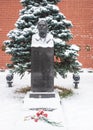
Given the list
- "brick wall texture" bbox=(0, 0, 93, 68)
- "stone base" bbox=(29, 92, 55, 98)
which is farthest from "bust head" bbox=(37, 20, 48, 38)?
"brick wall texture" bbox=(0, 0, 93, 68)

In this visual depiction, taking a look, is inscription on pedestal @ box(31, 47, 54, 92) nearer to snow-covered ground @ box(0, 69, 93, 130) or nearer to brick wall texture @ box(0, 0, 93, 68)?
snow-covered ground @ box(0, 69, 93, 130)

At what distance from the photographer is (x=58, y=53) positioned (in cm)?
823

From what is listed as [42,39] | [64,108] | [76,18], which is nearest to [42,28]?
[42,39]

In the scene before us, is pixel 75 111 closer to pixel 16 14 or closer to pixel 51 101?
pixel 51 101

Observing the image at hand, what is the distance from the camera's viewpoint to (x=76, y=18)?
12.0m

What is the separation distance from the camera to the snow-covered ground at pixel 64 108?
20.2 ft

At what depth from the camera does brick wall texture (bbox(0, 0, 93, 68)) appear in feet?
39.5

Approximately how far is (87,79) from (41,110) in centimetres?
424

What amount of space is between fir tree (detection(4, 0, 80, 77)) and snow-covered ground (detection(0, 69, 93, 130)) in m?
0.66

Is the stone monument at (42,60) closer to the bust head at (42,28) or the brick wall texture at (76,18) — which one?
the bust head at (42,28)

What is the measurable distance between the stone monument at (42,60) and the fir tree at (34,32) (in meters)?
0.79

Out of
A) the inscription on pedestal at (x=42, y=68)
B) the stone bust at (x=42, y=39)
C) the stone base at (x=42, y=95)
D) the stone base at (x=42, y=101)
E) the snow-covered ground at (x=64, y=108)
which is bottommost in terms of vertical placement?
the snow-covered ground at (x=64, y=108)

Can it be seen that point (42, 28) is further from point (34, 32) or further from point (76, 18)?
point (76, 18)

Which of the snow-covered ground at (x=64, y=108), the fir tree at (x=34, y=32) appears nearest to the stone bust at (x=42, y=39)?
the fir tree at (x=34, y=32)
